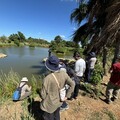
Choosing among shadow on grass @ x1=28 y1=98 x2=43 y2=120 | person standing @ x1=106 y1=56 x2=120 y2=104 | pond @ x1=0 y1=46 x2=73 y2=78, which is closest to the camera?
shadow on grass @ x1=28 y1=98 x2=43 y2=120

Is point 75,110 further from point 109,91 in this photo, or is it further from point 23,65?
point 23,65

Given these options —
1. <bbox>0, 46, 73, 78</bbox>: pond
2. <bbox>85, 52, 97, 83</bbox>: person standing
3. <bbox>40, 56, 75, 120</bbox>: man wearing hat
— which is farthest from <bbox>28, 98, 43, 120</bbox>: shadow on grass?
<bbox>0, 46, 73, 78</bbox>: pond

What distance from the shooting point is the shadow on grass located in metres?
3.89

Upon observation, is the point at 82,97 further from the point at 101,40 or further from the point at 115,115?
the point at 101,40

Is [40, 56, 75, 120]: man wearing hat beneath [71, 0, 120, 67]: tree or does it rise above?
beneath

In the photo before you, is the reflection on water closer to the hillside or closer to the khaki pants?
the hillside

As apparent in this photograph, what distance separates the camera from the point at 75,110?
4273mm

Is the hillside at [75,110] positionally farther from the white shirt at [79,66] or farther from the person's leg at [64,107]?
the white shirt at [79,66]

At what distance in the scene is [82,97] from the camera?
5145 millimetres

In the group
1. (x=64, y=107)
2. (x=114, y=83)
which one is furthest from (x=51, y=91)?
(x=114, y=83)

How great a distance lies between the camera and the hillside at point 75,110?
12.8 feet

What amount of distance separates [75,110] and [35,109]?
1012 mm

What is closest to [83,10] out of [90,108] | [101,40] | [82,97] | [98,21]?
[98,21]

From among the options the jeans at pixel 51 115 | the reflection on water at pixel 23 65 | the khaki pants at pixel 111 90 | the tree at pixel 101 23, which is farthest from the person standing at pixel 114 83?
the reflection on water at pixel 23 65
